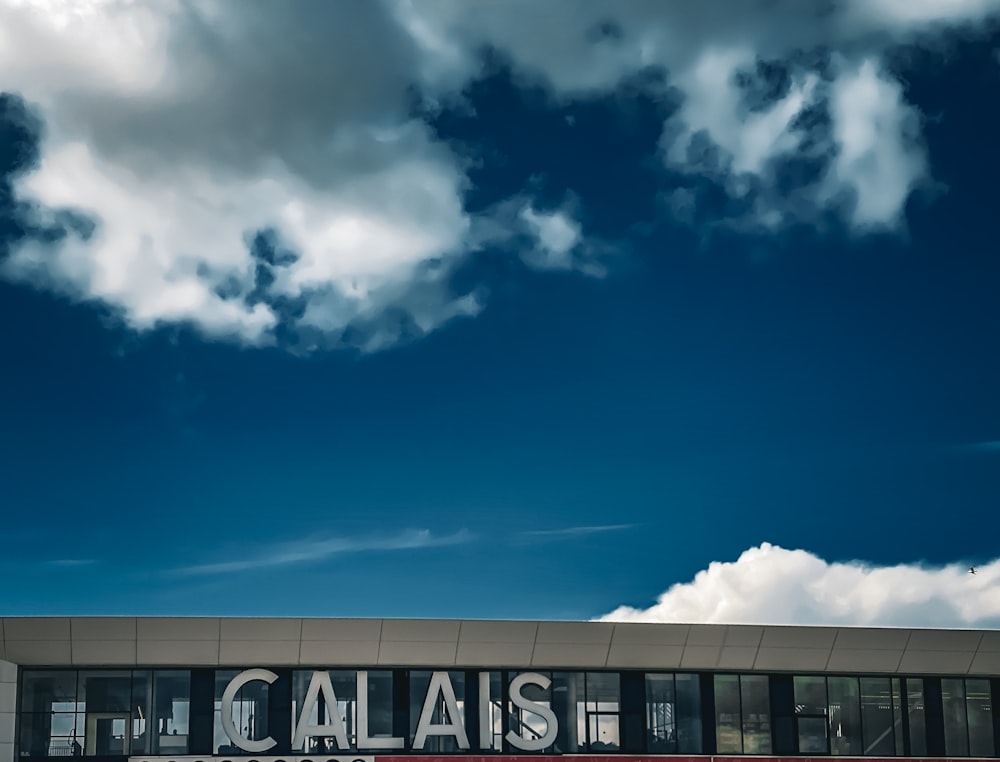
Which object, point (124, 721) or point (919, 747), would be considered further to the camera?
point (919, 747)

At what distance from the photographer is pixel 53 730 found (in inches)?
1555

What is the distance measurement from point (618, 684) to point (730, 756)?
13.7 feet

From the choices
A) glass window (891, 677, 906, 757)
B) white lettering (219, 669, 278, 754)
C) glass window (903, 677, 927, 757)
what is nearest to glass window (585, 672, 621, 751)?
glass window (891, 677, 906, 757)

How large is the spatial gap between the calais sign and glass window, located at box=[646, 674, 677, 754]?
3.02 metres

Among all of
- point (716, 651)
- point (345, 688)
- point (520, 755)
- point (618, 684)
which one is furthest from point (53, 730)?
point (716, 651)

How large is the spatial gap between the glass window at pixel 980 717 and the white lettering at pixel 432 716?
16723mm

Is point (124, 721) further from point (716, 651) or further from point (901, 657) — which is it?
point (901, 657)

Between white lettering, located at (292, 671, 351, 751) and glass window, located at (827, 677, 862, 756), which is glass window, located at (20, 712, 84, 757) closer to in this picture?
white lettering, located at (292, 671, 351, 751)

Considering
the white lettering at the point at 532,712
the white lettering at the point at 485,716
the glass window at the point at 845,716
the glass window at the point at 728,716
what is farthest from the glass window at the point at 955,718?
the white lettering at the point at 485,716

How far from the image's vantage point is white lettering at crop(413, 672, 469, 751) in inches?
1606

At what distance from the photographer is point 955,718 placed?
1748 inches

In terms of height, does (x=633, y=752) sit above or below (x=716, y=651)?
below

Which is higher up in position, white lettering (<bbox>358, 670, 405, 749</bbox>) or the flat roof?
the flat roof

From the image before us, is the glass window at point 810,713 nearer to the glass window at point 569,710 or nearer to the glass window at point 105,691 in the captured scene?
the glass window at point 569,710
